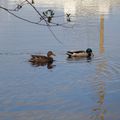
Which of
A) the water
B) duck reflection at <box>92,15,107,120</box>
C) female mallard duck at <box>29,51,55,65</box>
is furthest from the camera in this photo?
female mallard duck at <box>29,51,55,65</box>

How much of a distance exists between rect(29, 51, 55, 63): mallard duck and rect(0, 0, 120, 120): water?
9.6 inches

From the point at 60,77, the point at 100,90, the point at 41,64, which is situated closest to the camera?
the point at 100,90

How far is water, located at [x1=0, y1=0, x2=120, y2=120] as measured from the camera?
7.65 metres

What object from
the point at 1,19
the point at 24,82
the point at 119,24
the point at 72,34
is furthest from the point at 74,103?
the point at 1,19

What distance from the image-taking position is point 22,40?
51.5 ft

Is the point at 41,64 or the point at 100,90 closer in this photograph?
the point at 100,90

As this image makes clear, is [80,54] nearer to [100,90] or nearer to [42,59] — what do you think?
[42,59]

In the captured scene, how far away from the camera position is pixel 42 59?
13.1m

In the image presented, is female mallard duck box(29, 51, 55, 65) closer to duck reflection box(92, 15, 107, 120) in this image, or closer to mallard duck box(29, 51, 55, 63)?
mallard duck box(29, 51, 55, 63)

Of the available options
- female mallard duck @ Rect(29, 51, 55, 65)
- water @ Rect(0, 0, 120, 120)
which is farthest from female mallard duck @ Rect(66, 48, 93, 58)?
female mallard duck @ Rect(29, 51, 55, 65)

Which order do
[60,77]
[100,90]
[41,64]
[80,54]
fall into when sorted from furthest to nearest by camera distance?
[80,54], [41,64], [60,77], [100,90]

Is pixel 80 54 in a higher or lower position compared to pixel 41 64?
higher

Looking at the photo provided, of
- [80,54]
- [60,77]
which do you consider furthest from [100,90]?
[80,54]

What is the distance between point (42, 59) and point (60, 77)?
263 centimetres
